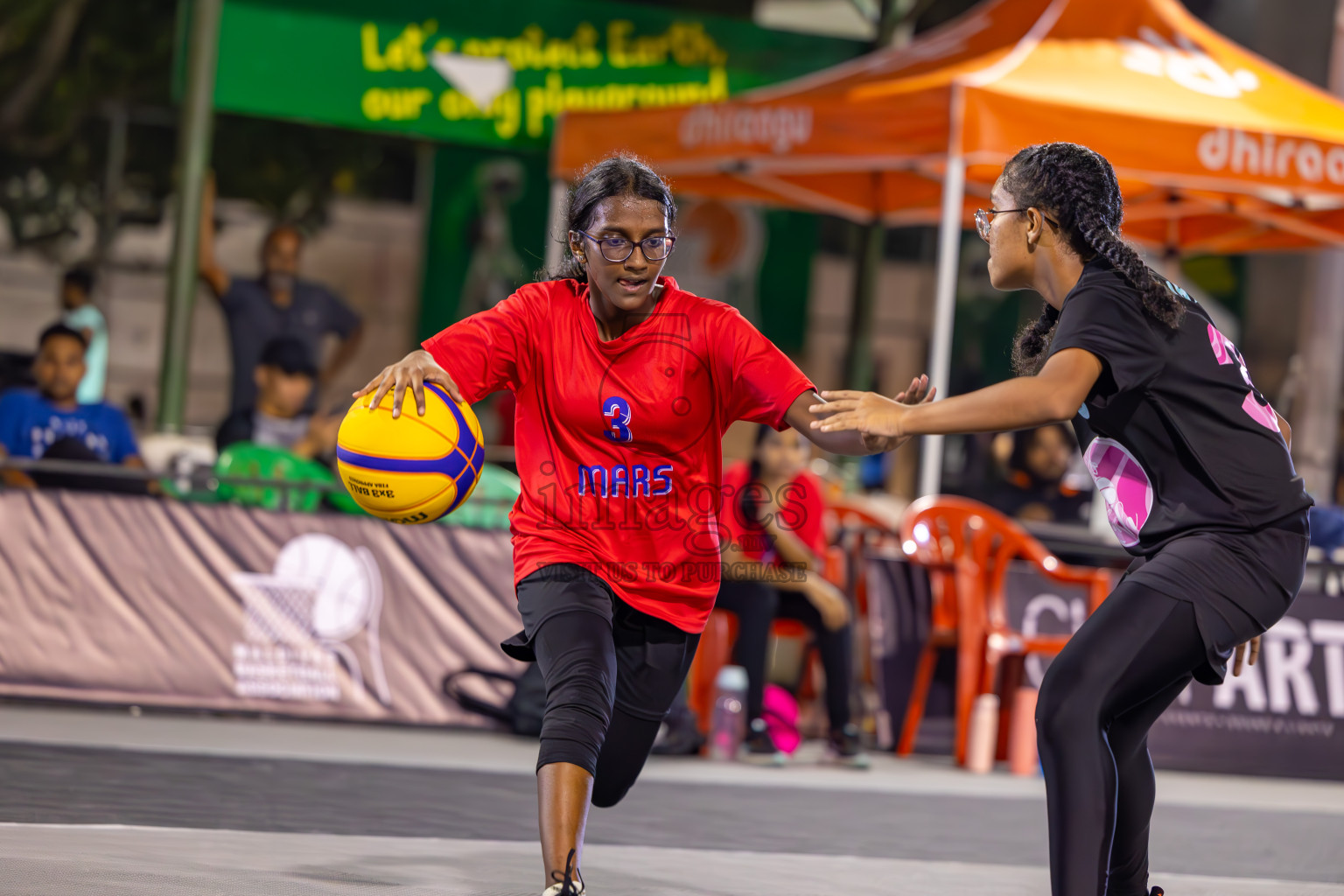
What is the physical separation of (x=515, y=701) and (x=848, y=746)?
1.68m

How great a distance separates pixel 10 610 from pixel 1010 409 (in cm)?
585

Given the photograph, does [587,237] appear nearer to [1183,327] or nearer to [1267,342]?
[1183,327]

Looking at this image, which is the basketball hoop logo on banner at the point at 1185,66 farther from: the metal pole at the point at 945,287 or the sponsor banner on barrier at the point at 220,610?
the sponsor banner on barrier at the point at 220,610

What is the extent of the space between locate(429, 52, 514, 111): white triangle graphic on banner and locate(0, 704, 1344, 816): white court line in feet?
19.9

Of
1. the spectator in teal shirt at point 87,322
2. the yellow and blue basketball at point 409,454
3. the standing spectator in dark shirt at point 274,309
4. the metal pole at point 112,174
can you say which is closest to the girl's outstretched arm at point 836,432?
the yellow and blue basketball at point 409,454

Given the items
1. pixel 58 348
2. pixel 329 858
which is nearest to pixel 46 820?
pixel 329 858

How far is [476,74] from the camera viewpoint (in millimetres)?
12664

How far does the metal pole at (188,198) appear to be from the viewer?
10.9m

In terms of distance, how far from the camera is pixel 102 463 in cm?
828

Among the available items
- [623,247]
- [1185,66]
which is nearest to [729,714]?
[623,247]

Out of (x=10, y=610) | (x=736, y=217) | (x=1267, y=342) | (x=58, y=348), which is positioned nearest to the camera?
(x=10, y=610)

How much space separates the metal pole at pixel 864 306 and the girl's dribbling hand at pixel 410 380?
970 cm

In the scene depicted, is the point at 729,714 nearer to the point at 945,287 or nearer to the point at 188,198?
the point at 945,287

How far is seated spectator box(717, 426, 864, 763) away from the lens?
816cm
